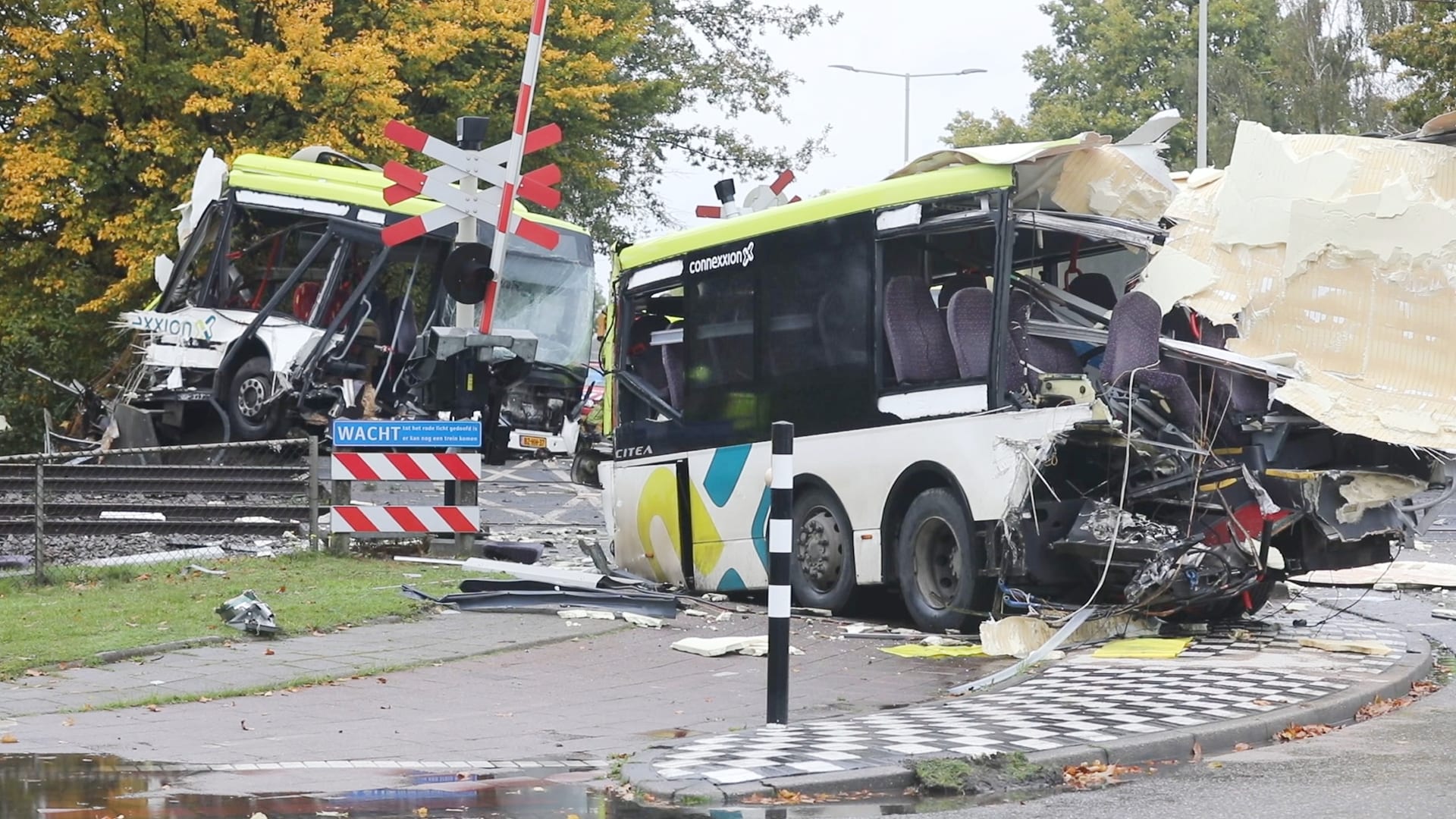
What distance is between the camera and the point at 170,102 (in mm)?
30391

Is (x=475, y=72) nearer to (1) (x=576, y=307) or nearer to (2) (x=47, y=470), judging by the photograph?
(1) (x=576, y=307)

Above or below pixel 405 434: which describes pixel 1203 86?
above

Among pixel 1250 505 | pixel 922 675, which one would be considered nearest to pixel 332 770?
pixel 922 675

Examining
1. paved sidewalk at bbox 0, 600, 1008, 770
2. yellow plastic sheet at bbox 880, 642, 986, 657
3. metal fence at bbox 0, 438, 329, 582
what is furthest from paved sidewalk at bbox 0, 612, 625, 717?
metal fence at bbox 0, 438, 329, 582

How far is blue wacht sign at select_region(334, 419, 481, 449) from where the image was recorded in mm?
16656

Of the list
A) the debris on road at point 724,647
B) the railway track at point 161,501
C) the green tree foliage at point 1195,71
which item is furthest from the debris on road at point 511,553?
the green tree foliage at point 1195,71

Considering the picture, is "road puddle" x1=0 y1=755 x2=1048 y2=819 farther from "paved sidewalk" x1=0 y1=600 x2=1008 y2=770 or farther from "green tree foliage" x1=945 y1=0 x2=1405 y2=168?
"green tree foliage" x1=945 y1=0 x2=1405 y2=168

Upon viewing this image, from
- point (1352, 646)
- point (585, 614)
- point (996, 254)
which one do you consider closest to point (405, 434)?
point (585, 614)

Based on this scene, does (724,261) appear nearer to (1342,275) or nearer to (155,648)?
(1342,275)

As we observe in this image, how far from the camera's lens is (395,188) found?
17.4 m

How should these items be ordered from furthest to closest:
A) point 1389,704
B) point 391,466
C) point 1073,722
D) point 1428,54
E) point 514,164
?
point 1428,54 < point 514,164 < point 391,466 < point 1389,704 < point 1073,722

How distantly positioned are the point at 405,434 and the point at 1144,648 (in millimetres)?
7678

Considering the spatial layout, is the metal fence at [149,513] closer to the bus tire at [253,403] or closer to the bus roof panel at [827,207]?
the bus roof panel at [827,207]

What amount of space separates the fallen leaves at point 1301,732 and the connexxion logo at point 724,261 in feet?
22.3
